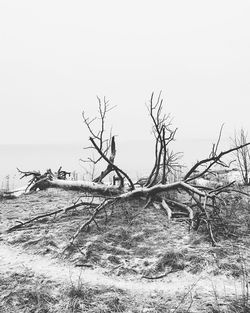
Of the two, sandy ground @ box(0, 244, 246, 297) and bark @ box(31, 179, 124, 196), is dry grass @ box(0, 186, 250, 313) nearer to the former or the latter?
sandy ground @ box(0, 244, 246, 297)

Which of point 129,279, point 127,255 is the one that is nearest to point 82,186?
point 127,255

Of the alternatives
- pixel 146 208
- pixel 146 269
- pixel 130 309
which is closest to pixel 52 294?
pixel 130 309

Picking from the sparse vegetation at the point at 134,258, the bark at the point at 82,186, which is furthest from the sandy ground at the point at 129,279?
the bark at the point at 82,186

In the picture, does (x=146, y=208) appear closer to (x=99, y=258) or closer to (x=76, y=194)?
(x=99, y=258)

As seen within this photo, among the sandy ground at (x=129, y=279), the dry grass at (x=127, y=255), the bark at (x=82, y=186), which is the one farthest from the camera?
the bark at (x=82, y=186)

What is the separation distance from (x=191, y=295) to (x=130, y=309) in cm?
71

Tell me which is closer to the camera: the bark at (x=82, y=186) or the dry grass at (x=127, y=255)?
the dry grass at (x=127, y=255)

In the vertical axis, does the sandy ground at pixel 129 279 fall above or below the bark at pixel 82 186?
below

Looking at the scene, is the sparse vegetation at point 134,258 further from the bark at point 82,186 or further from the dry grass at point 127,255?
the bark at point 82,186

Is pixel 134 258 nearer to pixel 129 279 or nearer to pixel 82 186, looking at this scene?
pixel 129 279

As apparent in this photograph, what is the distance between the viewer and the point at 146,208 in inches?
290

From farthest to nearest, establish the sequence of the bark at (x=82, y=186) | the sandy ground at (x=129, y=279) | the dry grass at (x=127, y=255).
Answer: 1. the bark at (x=82, y=186)
2. the sandy ground at (x=129, y=279)
3. the dry grass at (x=127, y=255)

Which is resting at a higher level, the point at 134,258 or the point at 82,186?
the point at 82,186

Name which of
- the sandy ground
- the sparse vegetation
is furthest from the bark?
the sandy ground
